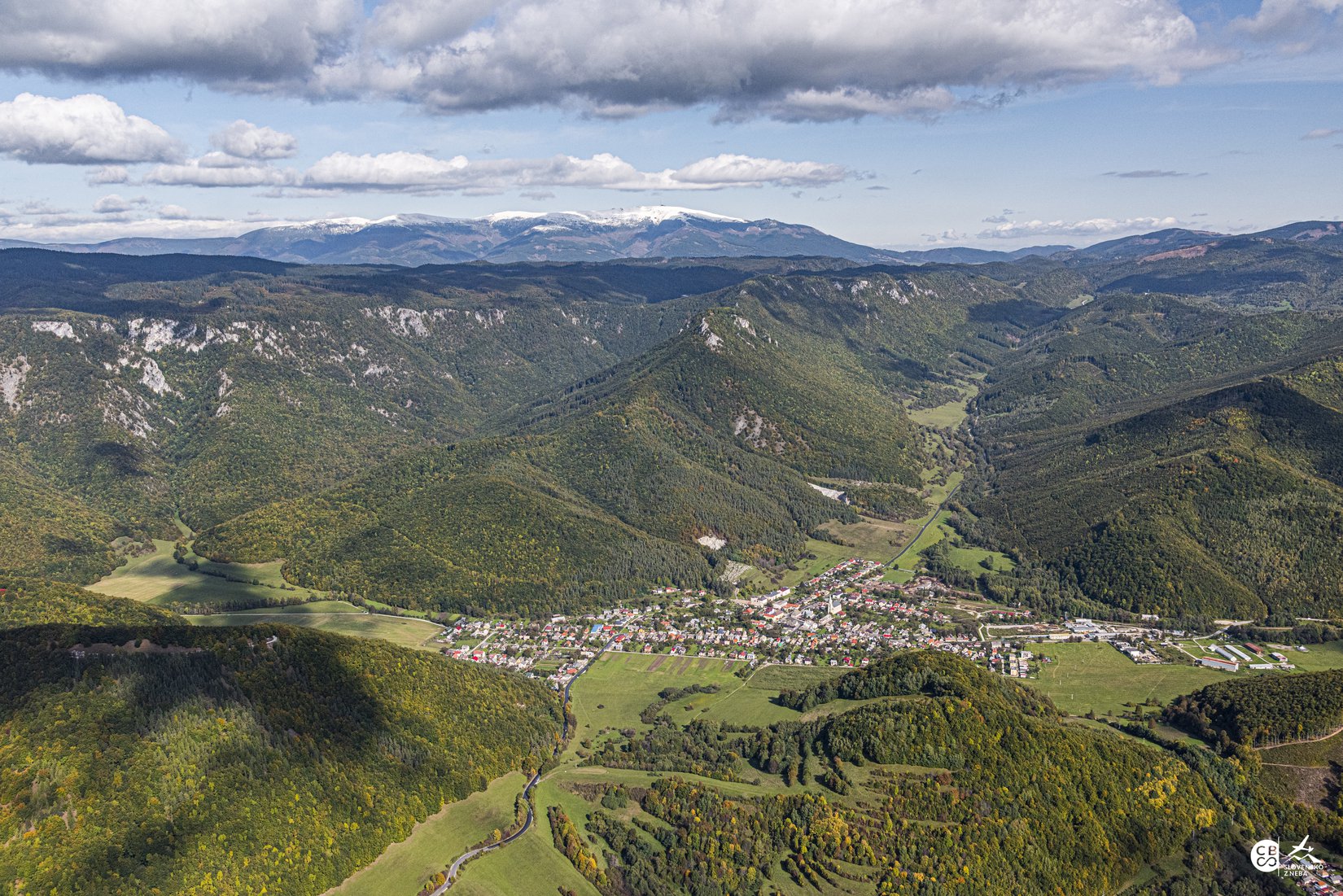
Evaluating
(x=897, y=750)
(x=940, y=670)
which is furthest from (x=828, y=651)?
(x=897, y=750)

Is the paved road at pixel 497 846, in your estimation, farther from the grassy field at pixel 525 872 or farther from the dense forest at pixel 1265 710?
the dense forest at pixel 1265 710

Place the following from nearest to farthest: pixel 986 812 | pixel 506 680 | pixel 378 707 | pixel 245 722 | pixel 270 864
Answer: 1. pixel 270 864
2. pixel 986 812
3. pixel 245 722
4. pixel 378 707
5. pixel 506 680

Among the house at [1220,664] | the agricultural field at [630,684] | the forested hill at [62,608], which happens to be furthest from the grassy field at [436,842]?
the house at [1220,664]

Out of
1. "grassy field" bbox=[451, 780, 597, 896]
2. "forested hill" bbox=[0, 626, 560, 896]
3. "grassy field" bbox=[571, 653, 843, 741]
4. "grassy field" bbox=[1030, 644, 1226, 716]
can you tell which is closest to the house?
"grassy field" bbox=[1030, 644, 1226, 716]

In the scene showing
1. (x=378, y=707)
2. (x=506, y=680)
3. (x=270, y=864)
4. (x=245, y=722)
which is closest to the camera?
(x=270, y=864)

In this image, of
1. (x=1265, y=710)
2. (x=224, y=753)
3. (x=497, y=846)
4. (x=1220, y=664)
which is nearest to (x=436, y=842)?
(x=497, y=846)

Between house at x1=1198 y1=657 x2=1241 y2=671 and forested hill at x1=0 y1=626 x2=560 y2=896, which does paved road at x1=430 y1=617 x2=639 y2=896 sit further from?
house at x1=1198 y1=657 x2=1241 y2=671

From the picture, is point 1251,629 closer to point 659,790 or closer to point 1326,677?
point 1326,677
